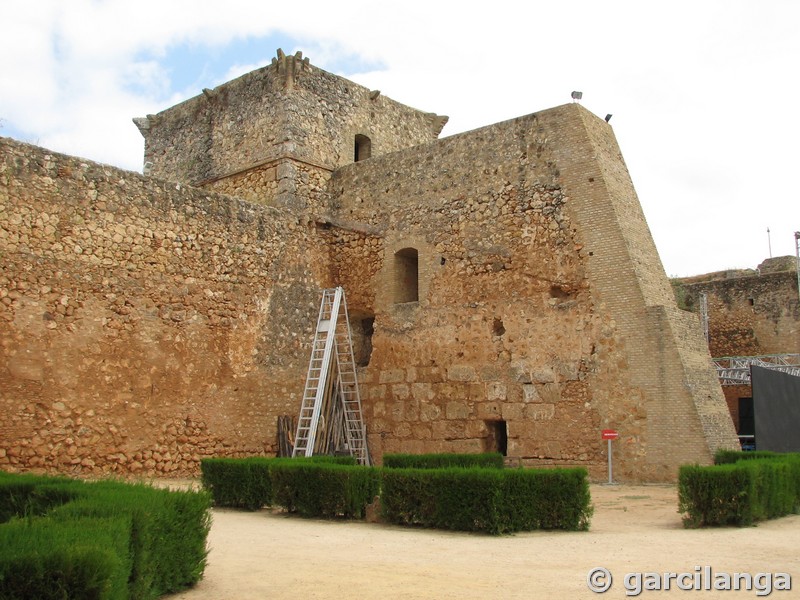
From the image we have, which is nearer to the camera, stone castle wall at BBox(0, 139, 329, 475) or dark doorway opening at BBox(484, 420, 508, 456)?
stone castle wall at BBox(0, 139, 329, 475)

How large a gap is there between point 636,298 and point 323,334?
5.53 m

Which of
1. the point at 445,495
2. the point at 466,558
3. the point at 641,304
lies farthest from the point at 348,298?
the point at 466,558

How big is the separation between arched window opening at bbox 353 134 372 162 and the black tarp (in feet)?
26.6

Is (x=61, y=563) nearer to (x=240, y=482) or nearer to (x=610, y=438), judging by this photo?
(x=240, y=482)

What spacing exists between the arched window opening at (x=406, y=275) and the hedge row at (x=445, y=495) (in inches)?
232

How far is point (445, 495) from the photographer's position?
303 inches

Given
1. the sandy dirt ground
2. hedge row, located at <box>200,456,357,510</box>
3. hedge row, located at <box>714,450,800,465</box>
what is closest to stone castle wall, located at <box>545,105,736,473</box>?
hedge row, located at <box>714,450,800,465</box>

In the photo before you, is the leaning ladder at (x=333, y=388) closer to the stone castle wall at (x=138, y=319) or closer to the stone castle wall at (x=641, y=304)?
the stone castle wall at (x=138, y=319)

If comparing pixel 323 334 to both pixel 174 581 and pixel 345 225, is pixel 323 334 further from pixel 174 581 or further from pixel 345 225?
pixel 174 581

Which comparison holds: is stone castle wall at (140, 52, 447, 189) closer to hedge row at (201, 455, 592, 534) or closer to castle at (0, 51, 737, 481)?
Answer: castle at (0, 51, 737, 481)

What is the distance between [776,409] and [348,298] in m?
7.47

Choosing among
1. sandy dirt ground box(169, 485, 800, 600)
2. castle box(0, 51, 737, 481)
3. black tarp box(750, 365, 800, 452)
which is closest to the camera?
sandy dirt ground box(169, 485, 800, 600)

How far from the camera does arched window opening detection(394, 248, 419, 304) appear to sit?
14.5 m

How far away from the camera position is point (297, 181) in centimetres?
1489
